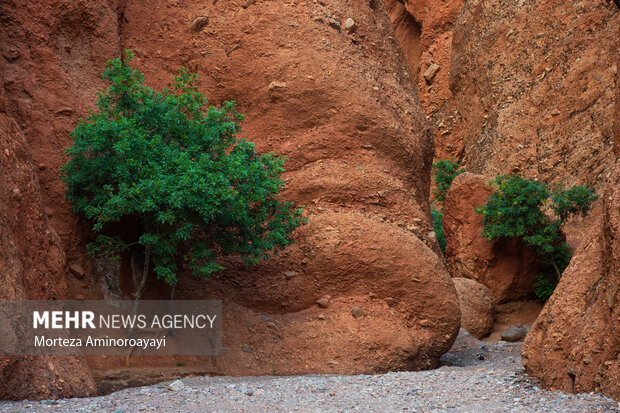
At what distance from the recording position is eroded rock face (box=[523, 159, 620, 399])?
6.58m

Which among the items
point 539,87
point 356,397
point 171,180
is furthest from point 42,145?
point 539,87

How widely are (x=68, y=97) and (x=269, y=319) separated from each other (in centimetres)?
470

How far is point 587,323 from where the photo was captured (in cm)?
711

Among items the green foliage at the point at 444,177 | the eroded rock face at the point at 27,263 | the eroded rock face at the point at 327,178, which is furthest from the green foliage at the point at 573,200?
the eroded rock face at the point at 27,263

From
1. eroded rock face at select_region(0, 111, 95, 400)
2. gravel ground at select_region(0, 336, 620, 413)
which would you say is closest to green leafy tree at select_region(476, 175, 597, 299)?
gravel ground at select_region(0, 336, 620, 413)

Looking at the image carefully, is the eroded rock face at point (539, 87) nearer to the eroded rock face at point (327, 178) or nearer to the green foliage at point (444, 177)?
the green foliage at point (444, 177)

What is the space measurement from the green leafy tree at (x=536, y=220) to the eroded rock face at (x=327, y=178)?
4.96 metres

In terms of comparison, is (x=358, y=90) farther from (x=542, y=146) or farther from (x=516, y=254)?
(x=542, y=146)

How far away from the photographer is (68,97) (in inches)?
421

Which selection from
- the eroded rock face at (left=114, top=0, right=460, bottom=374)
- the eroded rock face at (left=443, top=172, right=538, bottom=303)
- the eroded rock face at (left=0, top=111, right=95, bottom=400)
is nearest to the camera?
the eroded rock face at (left=0, top=111, right=95, bottom=400)

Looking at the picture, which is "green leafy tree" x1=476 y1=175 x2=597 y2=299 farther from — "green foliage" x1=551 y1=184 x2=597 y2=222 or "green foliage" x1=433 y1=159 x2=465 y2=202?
"green foliage" x1=433 y1=159 x2=465 y2=202

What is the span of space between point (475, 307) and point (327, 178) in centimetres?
693

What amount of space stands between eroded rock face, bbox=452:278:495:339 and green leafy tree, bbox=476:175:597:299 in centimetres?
153

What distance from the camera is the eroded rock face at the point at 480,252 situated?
18.7m
